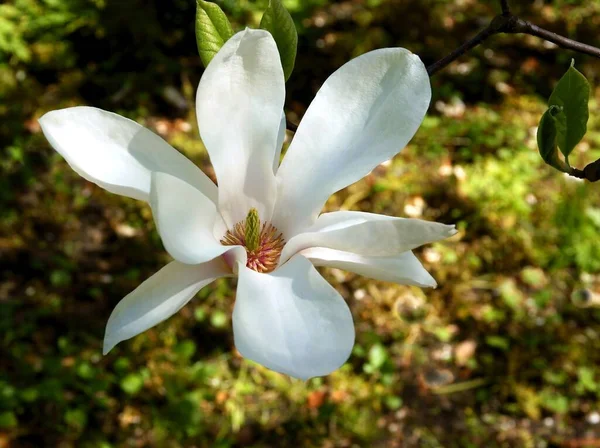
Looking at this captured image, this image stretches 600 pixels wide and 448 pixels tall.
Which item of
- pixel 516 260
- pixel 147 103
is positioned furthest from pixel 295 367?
pixel 147 103

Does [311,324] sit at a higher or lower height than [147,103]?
higher

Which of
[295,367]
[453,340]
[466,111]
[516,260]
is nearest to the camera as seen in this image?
[295,367]

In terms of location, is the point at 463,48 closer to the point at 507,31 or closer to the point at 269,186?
the point at 507,31

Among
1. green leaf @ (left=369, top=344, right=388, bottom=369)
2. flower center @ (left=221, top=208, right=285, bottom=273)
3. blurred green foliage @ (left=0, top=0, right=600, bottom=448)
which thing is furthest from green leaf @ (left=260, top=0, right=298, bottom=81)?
green leaf @ (left=369, top=344, right=388, bottom=369)

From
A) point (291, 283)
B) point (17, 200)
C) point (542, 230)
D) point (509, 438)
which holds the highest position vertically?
point (291, 283)

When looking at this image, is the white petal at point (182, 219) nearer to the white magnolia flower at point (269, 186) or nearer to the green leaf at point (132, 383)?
the white magnolia flower at point (269, 186)

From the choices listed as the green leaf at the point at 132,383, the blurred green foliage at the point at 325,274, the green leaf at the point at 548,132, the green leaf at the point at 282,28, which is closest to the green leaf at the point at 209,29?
the green leaf at the point at 282,28

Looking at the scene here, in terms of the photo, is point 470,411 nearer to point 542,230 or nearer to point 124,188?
point 542,230
